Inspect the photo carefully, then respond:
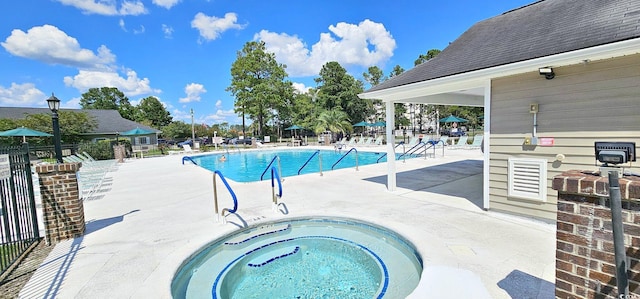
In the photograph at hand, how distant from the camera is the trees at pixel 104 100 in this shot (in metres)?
52.8

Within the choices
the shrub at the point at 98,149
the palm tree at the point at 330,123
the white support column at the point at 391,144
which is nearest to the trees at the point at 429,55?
the palm tree at the point at 330,123

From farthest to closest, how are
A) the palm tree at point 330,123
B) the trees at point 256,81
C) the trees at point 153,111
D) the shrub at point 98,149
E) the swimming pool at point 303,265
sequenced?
the trees at point 153,111 → the trees at point 256,81 → the palm tree at point 330,123 → the shrub at point 98,149 → the swimming pool at point 303,265

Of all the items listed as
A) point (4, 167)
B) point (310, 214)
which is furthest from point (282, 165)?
point (4, 167)

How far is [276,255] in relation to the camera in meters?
4.12

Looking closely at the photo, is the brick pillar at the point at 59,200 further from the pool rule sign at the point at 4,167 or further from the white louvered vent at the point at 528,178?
the white louvered vent at the point at 528,178

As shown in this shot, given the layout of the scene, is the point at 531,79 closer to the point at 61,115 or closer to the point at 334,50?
the point at 61,115

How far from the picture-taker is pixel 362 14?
2972 cm

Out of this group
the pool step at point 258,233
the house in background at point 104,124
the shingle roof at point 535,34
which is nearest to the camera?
the shingle roof at point 535,34

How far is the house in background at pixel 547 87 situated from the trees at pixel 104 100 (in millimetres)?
60096

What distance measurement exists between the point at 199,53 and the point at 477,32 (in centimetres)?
3033

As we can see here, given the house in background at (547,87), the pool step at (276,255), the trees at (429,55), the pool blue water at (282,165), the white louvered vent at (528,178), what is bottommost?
the pool step at (276,255)

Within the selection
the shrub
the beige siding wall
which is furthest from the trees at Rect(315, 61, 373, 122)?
the beige siding wall

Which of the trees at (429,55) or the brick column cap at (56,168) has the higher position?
the trees at (429,55)

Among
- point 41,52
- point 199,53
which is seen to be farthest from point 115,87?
point 199,53
